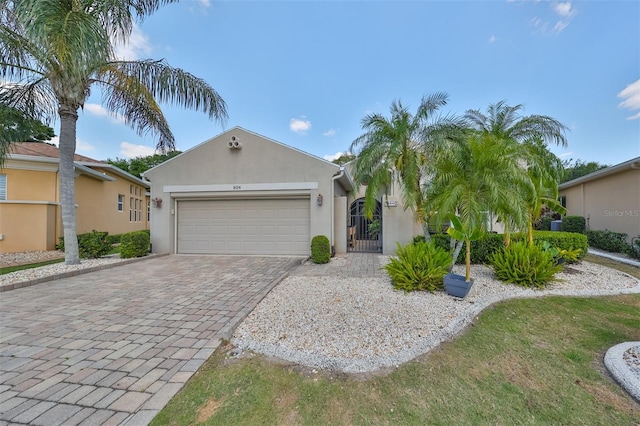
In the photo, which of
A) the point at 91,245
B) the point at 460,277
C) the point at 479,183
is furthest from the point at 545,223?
the point at 91,245

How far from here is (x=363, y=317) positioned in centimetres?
429

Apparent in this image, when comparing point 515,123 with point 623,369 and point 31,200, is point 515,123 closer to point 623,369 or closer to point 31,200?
point 623,369

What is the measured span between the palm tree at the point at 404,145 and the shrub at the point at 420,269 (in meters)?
1.73

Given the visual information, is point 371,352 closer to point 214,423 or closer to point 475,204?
point 214,423

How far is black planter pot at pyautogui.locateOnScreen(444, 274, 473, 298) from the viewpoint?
5.18m

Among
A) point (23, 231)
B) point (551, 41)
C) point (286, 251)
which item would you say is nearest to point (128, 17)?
point (286, 251)

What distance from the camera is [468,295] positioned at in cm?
548

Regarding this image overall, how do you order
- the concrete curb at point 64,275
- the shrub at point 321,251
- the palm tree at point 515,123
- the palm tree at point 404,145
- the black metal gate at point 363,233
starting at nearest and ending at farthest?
the concrete curb at point 64,275, the palm tree at point 404,145, the shrub at point 321,251, the palm tree at point 515,123, the black metal gate at point 363,233

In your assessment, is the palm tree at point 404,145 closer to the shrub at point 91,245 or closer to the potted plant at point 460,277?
the potted plant at point 460,277

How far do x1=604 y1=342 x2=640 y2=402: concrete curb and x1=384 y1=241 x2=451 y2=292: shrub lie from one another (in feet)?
8.52

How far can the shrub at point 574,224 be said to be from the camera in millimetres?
13953

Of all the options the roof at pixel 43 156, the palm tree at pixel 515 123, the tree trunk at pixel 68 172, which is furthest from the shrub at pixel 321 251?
the roof at pixel 43 156

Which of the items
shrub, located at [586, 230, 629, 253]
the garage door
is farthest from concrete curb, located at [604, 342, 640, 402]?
shrub, located at [586, 230, 629, 253]

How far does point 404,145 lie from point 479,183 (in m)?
2.73
